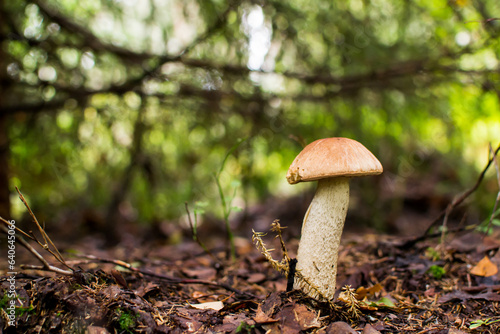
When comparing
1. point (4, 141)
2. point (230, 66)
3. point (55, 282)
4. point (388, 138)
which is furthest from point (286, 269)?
point (4, 141)

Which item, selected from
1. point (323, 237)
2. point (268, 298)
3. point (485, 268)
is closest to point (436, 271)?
point (485, 268)

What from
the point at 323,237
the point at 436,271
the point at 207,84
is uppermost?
the point at 207,84

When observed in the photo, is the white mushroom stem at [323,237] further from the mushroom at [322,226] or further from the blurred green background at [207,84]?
the blurred green background at [207,84]

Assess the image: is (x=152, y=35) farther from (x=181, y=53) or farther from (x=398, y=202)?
(x=398, y=202)

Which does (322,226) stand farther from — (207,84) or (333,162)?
(207,84)

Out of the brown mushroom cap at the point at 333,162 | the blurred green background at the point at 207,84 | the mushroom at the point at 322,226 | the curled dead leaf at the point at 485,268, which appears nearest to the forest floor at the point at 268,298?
the curled dead leaf at the point at 485,268

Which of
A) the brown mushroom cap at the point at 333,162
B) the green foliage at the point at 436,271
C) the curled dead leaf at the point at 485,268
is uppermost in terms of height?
the brown mushroom cap at the point at 333,162

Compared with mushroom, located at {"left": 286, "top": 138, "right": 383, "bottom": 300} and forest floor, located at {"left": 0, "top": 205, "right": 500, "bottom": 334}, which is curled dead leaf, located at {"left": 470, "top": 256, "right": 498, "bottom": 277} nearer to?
forest floor, located at {"left": 0, "top": 205, "right": 500, "bottom": 334}
